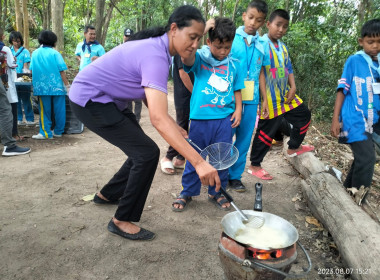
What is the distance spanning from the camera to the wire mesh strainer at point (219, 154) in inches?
105

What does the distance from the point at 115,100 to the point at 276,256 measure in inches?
59.4

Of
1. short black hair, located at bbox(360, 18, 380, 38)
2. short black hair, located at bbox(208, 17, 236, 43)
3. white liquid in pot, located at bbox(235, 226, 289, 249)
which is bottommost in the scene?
white liquid in pot, located at bbox(235, 226, 289, 249)

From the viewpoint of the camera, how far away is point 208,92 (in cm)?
285

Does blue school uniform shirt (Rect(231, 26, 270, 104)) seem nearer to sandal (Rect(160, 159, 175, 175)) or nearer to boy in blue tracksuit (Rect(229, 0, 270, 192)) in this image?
boy in blue tracksuit (Rect(229, 0, 270, 192))

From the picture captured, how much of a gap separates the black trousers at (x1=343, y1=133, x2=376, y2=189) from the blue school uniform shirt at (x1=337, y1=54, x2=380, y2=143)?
2.4 inches

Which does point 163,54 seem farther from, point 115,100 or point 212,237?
point 212,237

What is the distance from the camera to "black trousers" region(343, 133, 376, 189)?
284cm

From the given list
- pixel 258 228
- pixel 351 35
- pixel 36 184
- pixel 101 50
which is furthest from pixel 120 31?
pixel 258 228

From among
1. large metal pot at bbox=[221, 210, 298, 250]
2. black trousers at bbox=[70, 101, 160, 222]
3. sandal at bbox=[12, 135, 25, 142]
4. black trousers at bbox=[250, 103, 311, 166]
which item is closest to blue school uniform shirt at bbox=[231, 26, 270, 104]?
black trousers at bbox=[250, 103, 311, 166]

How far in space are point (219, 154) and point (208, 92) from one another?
59 centimetres

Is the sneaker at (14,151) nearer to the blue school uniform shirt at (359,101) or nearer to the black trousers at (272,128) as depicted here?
the black trousers at (272,128)

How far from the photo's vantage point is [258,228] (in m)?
1.94

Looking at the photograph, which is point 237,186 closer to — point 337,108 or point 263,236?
point 337,108

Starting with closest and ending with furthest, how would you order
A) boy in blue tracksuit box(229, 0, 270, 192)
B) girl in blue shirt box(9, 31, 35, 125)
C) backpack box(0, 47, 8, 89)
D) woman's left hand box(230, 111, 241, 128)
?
woman's left hand box(230, 111, 241, 128), boy in blue tracksuit box(229, 0, 270, 192), backpack box(0, 47, 8, 89), girl in blue shirt box(9, 31, 35, 125)
